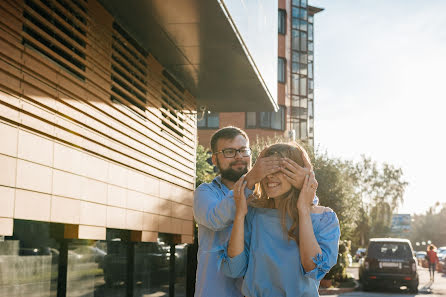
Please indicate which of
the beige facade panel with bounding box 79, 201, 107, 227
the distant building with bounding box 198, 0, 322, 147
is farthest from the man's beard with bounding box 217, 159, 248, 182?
the distant building with bounding box 198, 0, 322, 147

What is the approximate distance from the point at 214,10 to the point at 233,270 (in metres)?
5.24

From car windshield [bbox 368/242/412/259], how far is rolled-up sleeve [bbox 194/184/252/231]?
16620 millimetres

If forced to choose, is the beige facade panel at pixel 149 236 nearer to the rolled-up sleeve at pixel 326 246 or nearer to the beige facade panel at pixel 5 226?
the beige facade panel at pixel 5 226

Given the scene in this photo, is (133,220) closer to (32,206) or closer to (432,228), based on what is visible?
(32,206)

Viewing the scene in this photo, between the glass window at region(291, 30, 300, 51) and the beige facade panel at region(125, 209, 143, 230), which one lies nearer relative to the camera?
the beige facade panel at region(125, 209, 143, 230)

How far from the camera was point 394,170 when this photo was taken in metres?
61.8

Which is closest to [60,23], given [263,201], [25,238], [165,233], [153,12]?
[153,12]

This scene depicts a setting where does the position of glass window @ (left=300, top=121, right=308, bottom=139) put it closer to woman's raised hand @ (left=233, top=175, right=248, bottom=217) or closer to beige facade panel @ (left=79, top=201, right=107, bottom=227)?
beige facade panel @ (left=79, top=201, right=107, bottom=227)

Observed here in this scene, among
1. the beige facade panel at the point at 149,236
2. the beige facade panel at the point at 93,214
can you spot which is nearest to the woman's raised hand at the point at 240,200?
the beige facade panel at the point at 93,214

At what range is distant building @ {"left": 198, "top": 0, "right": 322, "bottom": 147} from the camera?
33.6 m

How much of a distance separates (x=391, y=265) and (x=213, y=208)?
662 inches

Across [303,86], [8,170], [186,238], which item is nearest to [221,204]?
[8,170]

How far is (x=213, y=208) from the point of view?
11.7 ft

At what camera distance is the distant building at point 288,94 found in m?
33.6
